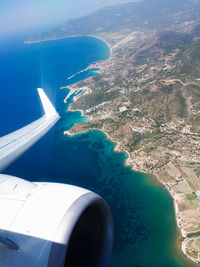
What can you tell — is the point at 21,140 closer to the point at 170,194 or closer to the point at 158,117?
the point at 170,194

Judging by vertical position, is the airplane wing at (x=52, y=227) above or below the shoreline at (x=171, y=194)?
above

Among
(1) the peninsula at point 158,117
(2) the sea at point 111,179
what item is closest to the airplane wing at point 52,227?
(2) the sea at point 111,179

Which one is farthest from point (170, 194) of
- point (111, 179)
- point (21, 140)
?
point (21, 140)

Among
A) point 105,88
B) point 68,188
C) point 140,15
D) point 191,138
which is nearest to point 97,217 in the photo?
point 68,188

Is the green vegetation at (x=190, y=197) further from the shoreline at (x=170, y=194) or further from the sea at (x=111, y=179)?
the sea at (x=111, y=179)

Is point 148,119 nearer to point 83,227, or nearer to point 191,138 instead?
point 191,138

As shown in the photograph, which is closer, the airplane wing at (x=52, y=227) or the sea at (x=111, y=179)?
the airplane wing at (x=52, y=227)

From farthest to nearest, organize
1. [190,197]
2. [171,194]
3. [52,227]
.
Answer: [171,194], [190,197], [52,227]
